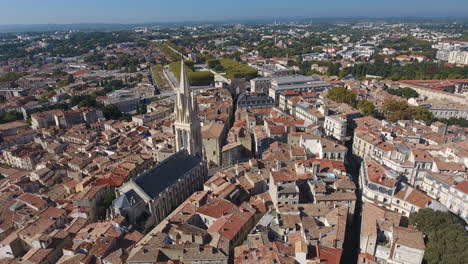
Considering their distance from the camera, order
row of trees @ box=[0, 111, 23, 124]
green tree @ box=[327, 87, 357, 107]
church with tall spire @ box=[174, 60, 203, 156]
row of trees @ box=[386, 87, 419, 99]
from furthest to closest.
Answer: row of trees @ box=[386, 87, 419, 99] < row of trees @ box=[0, 111, 23, 124] < green tree @ box=[327, 87, 357, 107] < church with tall spire @ box=[174, 60, 203, 156]

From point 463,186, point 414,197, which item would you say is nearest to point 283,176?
point 414,197

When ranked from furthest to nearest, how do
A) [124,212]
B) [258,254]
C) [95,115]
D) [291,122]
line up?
[95,115] < [291,122] < [124,212] < [258,254]

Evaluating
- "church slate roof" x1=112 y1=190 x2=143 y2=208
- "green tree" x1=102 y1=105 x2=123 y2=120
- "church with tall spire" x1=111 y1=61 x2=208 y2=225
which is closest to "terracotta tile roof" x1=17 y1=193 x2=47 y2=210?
"church with tall spire" x1=111 y1=61 x2=208 y2=225

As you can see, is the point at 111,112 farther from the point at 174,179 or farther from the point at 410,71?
the point at 410,71

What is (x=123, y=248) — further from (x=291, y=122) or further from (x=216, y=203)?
(x=291, y=122)

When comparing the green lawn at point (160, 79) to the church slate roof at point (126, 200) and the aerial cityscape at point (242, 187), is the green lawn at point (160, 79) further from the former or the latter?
the church slate roof at point (126, 200)

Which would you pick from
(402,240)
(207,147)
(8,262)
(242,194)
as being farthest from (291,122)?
(8,262)

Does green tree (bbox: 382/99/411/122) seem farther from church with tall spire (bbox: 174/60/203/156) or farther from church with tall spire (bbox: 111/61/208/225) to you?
church with tall spire (bbox: 174/60/203/156)
